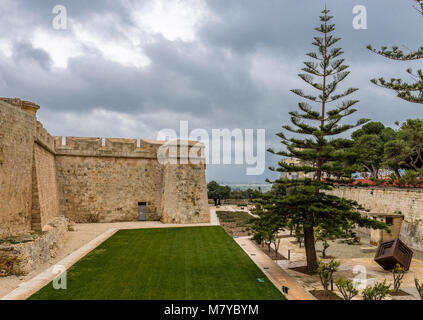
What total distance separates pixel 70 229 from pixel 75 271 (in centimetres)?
699

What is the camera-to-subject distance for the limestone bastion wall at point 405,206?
13.6 meters

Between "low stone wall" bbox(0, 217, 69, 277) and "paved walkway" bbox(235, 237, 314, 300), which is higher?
"low stone wall" bbox(0, 217, 69, 277)

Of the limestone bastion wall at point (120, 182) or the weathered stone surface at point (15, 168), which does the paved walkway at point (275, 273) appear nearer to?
the limestone bastion wall at point (120, 182)

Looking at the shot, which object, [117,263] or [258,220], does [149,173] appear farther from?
[258,220]

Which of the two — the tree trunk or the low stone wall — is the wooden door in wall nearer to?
the low stone wall

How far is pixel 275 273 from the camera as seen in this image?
8883mm

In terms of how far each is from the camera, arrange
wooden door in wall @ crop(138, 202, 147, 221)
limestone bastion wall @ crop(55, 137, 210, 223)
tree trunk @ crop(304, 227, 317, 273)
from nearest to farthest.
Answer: tree trunk @ crop(304, 227, 317, 273), limestone bastion wall @ crop(55, 137, 210, 223), wooden door in wall @ crop(138, 202, 147, 221)

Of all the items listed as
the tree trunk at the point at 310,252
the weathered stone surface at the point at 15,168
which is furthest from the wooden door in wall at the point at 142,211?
the tree trunk at the point at 310,252

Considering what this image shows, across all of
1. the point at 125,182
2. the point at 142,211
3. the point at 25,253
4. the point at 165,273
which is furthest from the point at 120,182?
the point at 165,273

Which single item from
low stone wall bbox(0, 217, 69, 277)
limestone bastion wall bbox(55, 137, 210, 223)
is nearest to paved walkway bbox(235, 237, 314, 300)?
limestone bastion wall bbox(55, 137, 210, 223)

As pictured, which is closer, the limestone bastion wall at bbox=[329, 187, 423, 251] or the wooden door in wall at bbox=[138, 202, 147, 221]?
the limestone bastion wall at bbox=[329, 187, 423, 251]

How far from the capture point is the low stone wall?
789 cm

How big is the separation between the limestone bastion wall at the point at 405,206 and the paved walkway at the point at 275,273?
799 cm

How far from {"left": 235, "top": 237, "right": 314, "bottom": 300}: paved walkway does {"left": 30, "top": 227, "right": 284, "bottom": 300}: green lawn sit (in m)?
0.25
